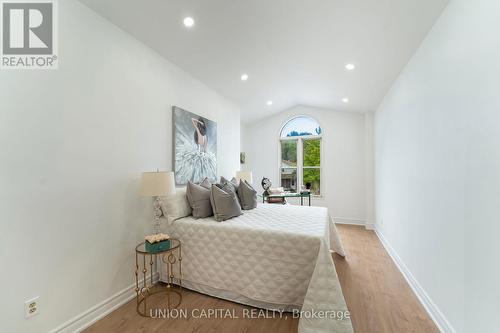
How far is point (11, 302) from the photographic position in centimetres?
148

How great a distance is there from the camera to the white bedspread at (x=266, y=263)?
5.78 ft

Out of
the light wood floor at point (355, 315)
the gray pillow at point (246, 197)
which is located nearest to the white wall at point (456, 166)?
the light wood floor at point (355, 315)

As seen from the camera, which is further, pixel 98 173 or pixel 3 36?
pixel 98 173

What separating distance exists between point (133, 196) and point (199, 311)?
4.33 feet

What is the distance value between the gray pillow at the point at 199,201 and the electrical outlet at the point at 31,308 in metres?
1.41

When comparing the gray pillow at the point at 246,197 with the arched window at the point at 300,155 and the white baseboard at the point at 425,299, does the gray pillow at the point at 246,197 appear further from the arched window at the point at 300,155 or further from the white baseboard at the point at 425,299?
the arched window at the point at 300,155

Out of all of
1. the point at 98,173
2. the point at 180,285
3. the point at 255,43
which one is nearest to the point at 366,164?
the point at 255,43

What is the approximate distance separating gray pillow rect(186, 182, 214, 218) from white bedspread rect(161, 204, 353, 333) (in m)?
0.10

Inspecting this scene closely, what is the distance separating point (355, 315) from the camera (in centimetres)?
200

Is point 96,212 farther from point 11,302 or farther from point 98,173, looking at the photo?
point 11,302

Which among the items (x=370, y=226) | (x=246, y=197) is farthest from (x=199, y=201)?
(x=370, y=226)

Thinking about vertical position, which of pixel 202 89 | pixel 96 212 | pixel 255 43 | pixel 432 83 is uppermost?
pixel 255 43

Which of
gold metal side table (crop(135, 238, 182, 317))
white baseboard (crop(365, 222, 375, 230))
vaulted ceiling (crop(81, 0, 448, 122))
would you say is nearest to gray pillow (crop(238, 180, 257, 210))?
gold metal side table (crop(135, 238, 182, 317))

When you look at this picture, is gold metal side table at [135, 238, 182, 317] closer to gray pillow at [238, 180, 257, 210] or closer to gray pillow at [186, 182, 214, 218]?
gray pillow at [186, 182, 214, 218]
